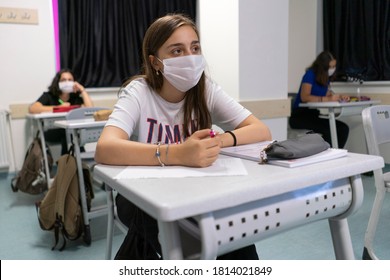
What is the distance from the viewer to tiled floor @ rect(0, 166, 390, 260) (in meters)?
1.99

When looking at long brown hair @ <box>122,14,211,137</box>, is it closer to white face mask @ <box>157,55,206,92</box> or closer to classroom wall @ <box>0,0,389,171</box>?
white face mask @ <box>157,55,206,92</box>

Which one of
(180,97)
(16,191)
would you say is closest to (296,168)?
(180,97)

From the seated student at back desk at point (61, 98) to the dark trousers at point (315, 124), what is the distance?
229cm

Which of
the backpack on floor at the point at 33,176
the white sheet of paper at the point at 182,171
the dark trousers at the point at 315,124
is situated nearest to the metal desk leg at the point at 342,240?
the white sheet of paper at the point at 182,171

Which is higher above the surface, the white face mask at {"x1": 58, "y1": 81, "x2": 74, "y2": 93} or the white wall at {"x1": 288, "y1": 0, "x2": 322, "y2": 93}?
the white wall at {"x1": 288, "y1": 0, "x2": 322, "y2": 93}

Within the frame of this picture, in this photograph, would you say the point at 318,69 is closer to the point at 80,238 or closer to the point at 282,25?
the point at 282,25

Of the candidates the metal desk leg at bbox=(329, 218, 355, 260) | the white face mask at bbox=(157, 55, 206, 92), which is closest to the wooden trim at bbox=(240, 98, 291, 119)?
the white face mask at bbox=(157, 55, 206, 92)

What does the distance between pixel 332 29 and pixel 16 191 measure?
408cm

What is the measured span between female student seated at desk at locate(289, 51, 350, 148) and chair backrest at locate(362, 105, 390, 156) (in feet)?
6.67

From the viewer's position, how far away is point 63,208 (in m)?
2.09

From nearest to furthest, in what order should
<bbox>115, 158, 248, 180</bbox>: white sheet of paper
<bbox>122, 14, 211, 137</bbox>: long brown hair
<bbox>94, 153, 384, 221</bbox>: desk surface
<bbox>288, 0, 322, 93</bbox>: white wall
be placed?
<bbox>94, 153, 384, 221</bbox>: desk surface, <bbox>115, 158, 248, 180</bbox>: white sheet of paper, <bbox>122, 14, 211, 137</bbox>: long brown hair, <bbox>288, 0, 322, 93</bbox>: white wall

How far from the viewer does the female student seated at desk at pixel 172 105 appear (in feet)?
4.03

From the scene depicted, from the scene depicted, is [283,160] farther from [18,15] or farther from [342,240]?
[18,15]
